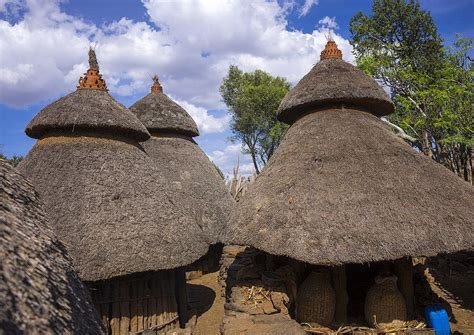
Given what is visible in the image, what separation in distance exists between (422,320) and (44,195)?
8174 millimetres

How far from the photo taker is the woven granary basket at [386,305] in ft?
21.9

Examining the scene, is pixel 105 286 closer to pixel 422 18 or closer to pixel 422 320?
pixel 422 320

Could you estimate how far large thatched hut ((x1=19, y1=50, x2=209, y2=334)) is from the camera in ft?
21.8

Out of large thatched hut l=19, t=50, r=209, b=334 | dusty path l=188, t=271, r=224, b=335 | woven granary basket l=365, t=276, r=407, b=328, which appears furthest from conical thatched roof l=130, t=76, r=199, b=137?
woven granary basket l=365, t=276, r=407, b=328

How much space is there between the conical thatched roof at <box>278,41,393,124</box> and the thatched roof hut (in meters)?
4.53

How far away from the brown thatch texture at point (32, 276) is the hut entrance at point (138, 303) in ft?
11.0

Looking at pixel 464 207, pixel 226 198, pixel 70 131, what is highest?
pixel 70 131

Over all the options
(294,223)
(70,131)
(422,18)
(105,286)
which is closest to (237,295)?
(294,223)

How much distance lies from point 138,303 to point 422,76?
1620cm

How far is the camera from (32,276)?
103 inches

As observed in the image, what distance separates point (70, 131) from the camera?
7.97 metres

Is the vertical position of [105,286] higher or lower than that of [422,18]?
lower

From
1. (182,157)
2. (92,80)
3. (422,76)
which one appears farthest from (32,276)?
(422,76)

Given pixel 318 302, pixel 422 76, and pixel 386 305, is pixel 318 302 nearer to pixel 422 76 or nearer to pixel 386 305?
pixel 386 305
